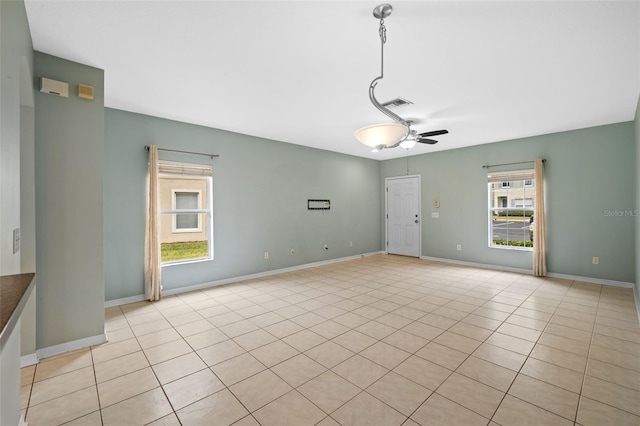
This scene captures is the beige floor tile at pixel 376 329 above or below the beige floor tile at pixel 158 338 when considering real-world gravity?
above

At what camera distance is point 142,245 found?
411 centimetres

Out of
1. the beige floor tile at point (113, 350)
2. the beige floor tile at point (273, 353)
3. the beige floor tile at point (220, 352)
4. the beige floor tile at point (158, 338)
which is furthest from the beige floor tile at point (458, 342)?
the beige floor tile at point (113, 350)

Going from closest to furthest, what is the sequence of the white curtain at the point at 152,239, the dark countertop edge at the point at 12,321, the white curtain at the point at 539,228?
the dark countertop edge at the point at 12,321
the white curtain at the point at 152,239
the white curtain at the point at 539,228

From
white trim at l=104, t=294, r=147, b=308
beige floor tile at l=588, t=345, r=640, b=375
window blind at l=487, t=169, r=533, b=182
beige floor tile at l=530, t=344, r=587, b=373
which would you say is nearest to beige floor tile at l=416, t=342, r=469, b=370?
beige floor tile at l=530, t=344, r=587, b=373

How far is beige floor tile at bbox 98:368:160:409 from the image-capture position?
2.03 metres

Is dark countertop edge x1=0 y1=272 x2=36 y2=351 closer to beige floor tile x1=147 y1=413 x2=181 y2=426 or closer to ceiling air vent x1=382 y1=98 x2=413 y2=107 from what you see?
beige floor tile x1=147 y1=413 x2=181 y2=426

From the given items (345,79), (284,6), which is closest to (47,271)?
(284,6)

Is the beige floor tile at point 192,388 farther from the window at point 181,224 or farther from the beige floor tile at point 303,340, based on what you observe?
the window at point 181,224

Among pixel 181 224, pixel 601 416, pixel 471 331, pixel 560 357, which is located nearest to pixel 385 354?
pixel 471 331

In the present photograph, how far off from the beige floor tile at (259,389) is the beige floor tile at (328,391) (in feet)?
0.55

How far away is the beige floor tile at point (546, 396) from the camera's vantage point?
188cm

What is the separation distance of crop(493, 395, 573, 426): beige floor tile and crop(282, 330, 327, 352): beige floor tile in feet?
5.01

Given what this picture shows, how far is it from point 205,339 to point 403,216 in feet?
19.5

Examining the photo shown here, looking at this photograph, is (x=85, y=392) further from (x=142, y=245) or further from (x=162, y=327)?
(x=142, y=245)
